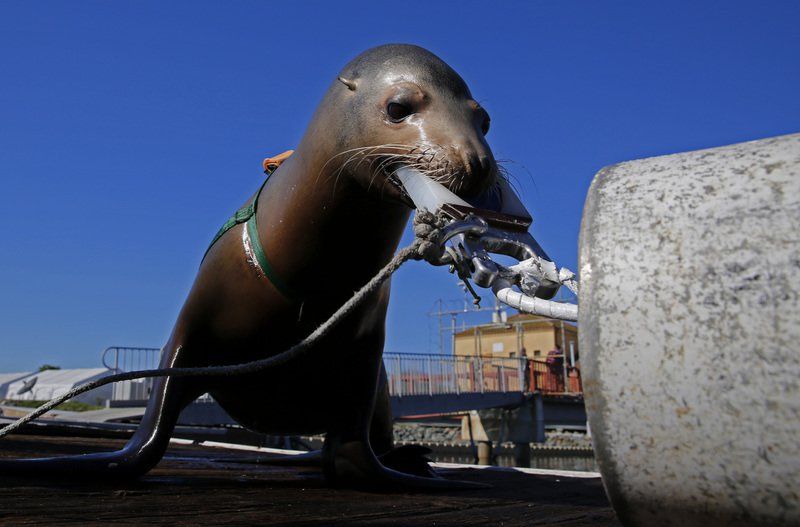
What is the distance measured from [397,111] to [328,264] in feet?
2.47

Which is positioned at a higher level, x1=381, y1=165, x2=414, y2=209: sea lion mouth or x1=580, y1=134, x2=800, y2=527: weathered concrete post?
x1=381, y1=165, x2=414, y2=209: sea lion mouth

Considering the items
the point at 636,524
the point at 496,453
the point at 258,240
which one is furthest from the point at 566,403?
the point at 636,524

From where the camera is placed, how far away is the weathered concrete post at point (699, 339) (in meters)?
1.20

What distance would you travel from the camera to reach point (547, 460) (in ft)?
94.8

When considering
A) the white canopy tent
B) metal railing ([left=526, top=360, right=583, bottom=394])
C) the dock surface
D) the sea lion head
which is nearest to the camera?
the dock surface

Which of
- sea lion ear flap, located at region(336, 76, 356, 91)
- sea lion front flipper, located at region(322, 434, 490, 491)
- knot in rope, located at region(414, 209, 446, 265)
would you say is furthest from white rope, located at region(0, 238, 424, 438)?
sea lion front flipper, located at region(322, 434, 490, 491)

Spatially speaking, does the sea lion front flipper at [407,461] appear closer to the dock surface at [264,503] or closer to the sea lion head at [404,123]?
the dock surface at [264,503]

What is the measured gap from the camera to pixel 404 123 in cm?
309

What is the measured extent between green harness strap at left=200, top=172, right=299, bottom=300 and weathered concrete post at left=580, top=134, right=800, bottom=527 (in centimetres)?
227

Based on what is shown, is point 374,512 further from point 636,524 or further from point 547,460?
point 547,460

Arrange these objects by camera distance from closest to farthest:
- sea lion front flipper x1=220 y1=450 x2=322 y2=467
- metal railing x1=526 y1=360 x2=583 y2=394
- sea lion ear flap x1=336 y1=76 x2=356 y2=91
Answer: sea lion ear flap x1=336 y1=76 x2=356 y2=91 < sea lion front flipper x1=220 y1=450 x2=322 y2=467 < metal railing x1=526 y1=360 x2=583 y2=394

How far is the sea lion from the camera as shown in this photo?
308 centimetres

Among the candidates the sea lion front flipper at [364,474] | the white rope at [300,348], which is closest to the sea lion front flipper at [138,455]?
the white rope at [300,348]

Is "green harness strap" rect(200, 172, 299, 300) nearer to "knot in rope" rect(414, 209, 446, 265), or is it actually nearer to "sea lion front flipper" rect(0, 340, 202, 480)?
"sea lion front flipper" rect(0, 340, 202, 480)
